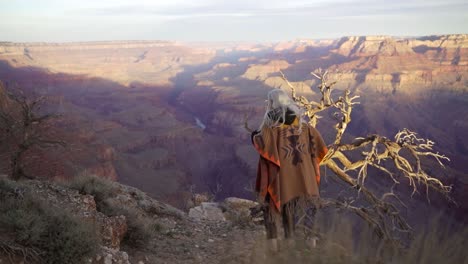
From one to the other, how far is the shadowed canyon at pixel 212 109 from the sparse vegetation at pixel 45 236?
114 inches

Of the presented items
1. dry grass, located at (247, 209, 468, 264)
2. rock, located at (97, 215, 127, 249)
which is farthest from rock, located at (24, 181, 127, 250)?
dry grass, located at (247, 209, 468, 264)

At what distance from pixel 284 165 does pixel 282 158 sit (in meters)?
0.06

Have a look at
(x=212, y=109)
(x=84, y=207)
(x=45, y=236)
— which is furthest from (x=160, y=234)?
(x=212, y=109)

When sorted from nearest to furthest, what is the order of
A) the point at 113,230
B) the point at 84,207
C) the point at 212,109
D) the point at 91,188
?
the point at 113,230 < the point at 84,207 < the point at 91,188 < the point at 212,109

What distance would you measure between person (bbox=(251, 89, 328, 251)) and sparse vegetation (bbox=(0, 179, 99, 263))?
57.9 inches

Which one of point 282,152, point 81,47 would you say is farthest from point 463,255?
point 81,47

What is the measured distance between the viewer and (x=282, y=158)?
335cm

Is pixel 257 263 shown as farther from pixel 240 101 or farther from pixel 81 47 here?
pixel 81 47

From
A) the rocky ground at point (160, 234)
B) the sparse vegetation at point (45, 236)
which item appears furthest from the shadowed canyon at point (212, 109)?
the sparse vegetation at point (45, 236)

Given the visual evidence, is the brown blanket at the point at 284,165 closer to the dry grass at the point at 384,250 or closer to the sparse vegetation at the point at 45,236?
the dry grass at the point at 384,250

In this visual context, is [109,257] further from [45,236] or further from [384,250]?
[384,250]

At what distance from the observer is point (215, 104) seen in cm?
7931

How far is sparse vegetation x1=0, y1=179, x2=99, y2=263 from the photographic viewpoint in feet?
9.91

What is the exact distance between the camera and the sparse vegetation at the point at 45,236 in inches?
119
